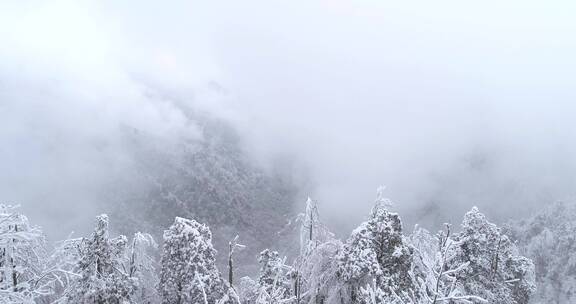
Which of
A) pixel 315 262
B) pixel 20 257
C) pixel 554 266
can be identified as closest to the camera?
pixel 20 257

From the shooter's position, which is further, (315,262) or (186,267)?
(186,267)

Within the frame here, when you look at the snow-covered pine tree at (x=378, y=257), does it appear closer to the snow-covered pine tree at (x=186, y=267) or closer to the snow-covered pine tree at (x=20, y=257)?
the snow-covered pine tree at (x=186, y=267)

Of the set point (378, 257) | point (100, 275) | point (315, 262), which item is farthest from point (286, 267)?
point (100, 275)

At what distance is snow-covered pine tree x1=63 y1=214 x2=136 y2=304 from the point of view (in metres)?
21.9

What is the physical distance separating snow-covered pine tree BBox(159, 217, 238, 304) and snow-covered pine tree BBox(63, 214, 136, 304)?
1.62 meters

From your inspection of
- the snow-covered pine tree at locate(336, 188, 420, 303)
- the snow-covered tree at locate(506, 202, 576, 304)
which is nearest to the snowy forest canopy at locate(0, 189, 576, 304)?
the snow-covered pine tree at locate(336, 188, 420, 303)

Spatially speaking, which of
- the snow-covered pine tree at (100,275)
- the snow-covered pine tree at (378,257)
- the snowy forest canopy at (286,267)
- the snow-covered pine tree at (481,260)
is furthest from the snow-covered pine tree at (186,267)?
the snow-covered pine tree at (481,260)

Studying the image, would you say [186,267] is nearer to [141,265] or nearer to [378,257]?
[141,265]

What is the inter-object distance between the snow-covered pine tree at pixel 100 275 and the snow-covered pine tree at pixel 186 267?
162 centimetres

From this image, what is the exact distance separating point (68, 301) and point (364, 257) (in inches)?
519

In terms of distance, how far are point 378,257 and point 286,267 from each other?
10.9 feet

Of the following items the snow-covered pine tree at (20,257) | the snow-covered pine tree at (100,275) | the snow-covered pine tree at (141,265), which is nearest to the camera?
the snow-covered pine tree at (20,257)

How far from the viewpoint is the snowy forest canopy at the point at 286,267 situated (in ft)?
41.6

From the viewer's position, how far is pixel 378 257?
18703 millimetres
